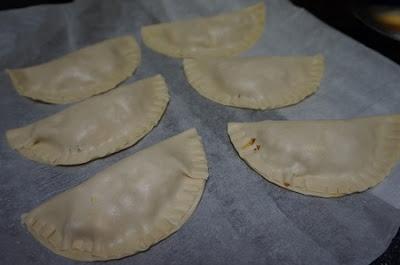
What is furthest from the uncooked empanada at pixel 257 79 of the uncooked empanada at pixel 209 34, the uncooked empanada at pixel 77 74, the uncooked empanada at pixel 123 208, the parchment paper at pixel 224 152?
the uncooked empanada at pixel 123 208

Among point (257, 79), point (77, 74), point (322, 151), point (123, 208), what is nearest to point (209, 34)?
point (257, 79)

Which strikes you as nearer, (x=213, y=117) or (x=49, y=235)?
(x=49, y=235)

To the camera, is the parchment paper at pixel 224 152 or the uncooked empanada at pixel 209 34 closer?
the parchment paper at pixel 224 152

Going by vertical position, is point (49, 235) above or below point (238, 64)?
below

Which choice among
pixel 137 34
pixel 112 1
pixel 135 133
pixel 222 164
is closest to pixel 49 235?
pixel 135 133

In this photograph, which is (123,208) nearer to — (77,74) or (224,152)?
(224,152)

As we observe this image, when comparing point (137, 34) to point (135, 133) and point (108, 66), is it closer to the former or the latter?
point (108, 66)

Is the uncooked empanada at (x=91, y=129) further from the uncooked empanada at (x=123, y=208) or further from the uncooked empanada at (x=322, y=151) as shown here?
the uncooked empanada at (x=322, y=151)
